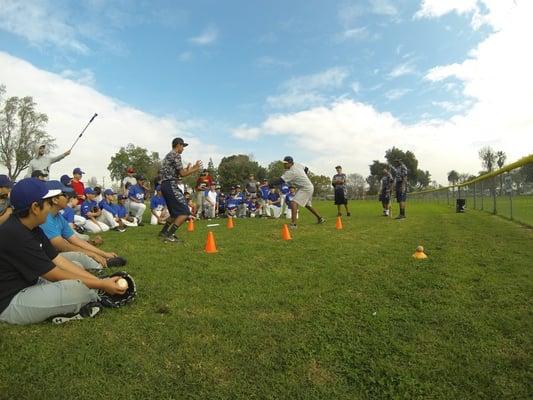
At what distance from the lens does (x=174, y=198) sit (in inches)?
304

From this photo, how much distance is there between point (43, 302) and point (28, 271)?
31 cm

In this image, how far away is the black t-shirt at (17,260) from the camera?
10.00ft

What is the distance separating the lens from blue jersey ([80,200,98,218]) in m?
11.3

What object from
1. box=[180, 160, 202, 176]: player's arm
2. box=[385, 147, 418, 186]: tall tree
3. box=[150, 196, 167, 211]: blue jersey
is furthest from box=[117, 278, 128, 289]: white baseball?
box=[385, 147, 418, 186]: tall tree

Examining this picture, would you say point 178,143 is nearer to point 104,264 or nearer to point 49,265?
point 104,264

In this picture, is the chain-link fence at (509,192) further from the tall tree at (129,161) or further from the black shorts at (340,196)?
the tall tree at (129,161)

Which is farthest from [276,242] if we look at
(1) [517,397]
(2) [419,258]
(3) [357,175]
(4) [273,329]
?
(3) [357,175]

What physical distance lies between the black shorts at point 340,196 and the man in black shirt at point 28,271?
11914mm

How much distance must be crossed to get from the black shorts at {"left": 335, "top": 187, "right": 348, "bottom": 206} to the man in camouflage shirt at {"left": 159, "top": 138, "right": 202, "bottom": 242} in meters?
7.90

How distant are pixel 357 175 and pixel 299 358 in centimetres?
11354

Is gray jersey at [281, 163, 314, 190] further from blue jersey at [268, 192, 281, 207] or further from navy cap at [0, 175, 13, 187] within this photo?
navy cap at [0, 175, 13, 187]

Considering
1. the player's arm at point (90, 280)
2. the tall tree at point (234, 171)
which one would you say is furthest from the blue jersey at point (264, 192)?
the tall tree at point (234, 171)

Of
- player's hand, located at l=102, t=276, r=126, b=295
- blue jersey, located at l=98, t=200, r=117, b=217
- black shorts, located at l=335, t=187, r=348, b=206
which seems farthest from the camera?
black shorts, located at l=335, t=187, r=348, b=206

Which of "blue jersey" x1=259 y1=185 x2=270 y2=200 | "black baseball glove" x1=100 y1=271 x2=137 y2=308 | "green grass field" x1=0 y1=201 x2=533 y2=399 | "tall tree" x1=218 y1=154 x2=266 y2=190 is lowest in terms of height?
"green grass field" x1=0 y1=201 x2=533 y2=399
